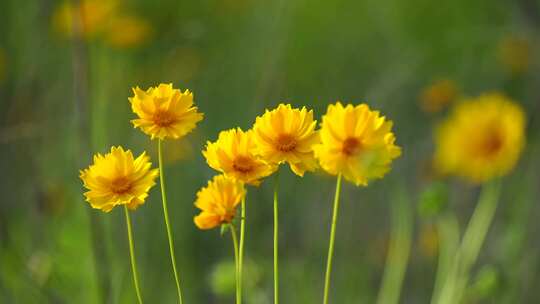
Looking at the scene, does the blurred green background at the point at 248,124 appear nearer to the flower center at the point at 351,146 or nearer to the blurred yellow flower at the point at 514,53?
the blurred yellow flower at the point at 514,53

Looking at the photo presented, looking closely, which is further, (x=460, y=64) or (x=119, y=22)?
(x=460, y=64)

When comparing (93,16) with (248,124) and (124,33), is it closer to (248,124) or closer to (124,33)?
(124,33)

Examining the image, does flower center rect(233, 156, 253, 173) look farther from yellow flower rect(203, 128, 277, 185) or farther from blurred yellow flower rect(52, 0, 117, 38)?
blurred yellow flower rect(52, 0, 117, 38)

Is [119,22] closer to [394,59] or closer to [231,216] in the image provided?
[394,59]

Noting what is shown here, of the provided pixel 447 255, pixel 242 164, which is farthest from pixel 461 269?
pixel 242 164

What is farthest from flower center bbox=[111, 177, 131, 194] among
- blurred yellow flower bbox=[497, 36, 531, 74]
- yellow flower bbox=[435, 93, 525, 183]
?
blurred yellow flower bbox=[497, 36, 531, 74]

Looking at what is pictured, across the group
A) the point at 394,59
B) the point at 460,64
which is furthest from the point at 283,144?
the point at 460,64
